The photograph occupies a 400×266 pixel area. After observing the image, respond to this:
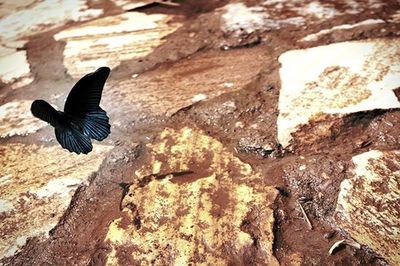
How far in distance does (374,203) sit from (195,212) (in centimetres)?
62

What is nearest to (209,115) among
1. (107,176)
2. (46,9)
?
(107,176)

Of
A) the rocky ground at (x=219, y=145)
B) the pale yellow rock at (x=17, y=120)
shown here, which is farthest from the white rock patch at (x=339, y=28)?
the pale yellow rock at (x=17, y=120)

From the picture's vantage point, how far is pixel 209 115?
A: 1.82m

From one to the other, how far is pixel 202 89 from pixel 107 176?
0.70 m

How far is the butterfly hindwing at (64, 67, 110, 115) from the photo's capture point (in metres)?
1.42

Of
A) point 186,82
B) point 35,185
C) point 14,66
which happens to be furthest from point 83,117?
point 14,66

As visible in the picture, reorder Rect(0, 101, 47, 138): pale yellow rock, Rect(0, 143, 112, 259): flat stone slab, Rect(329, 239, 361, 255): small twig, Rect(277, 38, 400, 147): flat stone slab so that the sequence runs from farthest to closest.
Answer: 1. Rect(0, 101, 47, 138): pale yellow rock
2. Rect(277, 38, 400, 147): flat stone slab
3. Rect(0, 143, 112, 259): flat stone slab
4. Rect(329, 239, 361, 255): small twig

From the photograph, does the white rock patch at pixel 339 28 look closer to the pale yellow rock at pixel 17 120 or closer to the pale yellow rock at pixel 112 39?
the pale yellow rock at pixel 112 39

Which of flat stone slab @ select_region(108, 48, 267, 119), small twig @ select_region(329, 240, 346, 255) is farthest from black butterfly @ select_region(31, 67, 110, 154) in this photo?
small twig @ select_region(329, 240, 346, 255)

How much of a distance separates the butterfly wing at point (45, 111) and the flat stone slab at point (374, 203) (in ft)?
3.41

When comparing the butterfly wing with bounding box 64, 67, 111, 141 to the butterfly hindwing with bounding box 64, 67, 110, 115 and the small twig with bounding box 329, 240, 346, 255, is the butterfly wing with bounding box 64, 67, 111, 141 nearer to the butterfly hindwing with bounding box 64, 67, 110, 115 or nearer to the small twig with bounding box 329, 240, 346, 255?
the butterfly hindwing with bounding box 64, 67, 110, 115

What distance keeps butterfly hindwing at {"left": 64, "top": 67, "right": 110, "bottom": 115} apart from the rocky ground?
0.27 m

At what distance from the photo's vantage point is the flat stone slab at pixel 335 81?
5.51 ft

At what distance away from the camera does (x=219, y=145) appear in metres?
1.66
